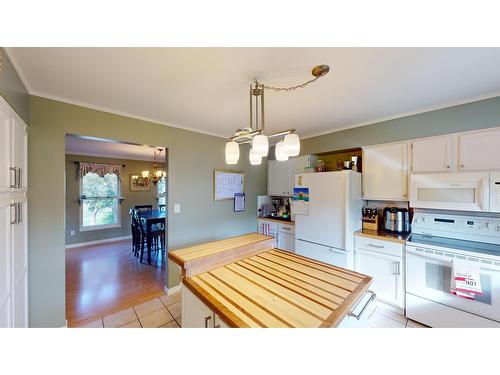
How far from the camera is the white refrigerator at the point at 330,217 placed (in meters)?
2.23

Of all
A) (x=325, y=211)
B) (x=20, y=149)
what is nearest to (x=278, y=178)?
(x=325, y=211)

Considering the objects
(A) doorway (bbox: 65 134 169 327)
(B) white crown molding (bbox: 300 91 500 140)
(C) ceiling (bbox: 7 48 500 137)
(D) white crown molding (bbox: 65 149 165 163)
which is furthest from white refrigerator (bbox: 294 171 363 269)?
(D) white crown molding (bbox: 65 149 165 163)

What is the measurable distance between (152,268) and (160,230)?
2.23ft

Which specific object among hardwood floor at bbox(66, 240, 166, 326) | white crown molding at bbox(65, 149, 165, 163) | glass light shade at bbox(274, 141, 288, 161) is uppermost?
white crown molding at bbox(65, 149, 165, 163)

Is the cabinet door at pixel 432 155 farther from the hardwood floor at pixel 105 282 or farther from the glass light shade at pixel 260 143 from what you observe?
the hardwood floor at pixel 105 282

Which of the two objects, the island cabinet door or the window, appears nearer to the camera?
the island cabinet door

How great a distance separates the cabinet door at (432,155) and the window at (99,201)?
6130mm

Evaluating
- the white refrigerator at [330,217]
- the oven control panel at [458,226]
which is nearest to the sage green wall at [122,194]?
the white refrigerator at [330,217]

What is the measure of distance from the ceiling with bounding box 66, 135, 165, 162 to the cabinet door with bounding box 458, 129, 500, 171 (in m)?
4.28

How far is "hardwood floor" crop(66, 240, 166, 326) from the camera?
2.20 meters

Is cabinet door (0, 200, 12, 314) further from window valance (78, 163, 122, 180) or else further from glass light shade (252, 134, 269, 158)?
window valance (78, 163, 122, 180)

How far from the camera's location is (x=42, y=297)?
171 cm

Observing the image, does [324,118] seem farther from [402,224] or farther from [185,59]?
[185,59]
